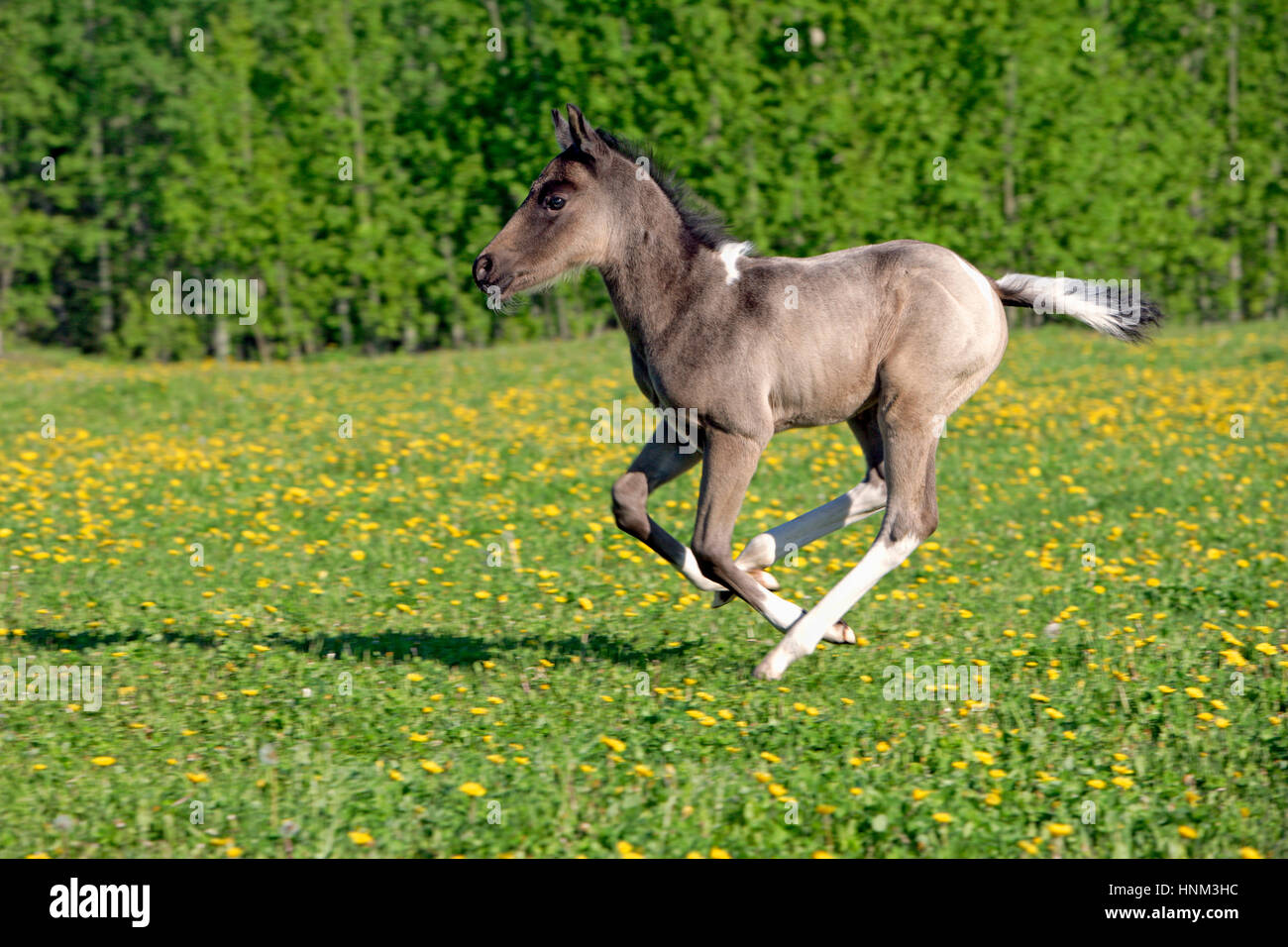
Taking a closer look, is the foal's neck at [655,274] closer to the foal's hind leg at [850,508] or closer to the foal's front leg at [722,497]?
the foal's front leg at [722,497]

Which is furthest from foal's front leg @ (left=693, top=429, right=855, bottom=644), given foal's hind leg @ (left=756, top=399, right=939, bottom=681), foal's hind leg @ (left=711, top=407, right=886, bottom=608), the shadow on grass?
the shadow on grass

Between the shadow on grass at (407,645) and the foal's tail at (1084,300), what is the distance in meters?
2.57

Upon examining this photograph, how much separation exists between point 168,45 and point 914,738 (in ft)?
79.5

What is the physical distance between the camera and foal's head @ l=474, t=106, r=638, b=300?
6109 mm

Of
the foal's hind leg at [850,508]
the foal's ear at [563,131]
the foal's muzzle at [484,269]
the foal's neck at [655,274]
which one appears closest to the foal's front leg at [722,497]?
the foal's hind leg at [850,508]

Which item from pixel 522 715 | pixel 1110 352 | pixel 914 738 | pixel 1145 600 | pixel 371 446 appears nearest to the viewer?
pixel 914 738

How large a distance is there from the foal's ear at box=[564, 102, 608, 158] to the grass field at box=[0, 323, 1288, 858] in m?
2.59

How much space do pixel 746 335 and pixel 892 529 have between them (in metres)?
1.18

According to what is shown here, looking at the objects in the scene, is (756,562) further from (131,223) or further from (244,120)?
(131,223)

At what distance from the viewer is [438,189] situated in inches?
955

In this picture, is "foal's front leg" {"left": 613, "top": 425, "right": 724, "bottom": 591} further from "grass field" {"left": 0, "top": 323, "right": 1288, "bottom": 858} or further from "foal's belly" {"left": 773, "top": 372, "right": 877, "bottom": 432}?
"grass field" {"left": 0, "top": 323, "right": 1288, "bottom": 858}

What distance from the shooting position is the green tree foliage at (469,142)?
2328 cm
